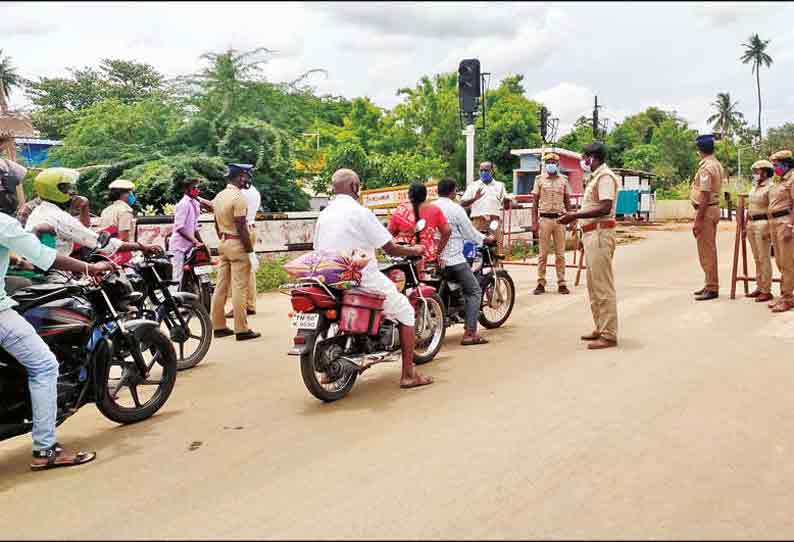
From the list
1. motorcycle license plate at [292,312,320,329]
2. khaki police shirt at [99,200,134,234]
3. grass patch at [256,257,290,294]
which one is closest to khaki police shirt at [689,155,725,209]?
grass patch at [256,257,290,294]

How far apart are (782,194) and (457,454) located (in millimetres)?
6897

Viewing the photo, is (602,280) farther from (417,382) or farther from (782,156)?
(782,156)

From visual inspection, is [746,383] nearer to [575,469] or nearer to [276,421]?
[575,469]

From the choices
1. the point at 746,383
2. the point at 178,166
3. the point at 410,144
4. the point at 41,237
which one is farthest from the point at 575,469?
the point at 410,144

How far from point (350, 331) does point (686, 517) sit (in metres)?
2.83

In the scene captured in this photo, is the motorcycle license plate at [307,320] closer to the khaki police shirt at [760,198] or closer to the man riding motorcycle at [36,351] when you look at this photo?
the man riding motorcycle at [36,351]

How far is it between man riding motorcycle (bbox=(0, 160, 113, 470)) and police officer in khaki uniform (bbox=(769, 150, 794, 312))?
7943mm

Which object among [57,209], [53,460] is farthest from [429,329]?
[53,460]

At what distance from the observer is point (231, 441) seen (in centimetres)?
478

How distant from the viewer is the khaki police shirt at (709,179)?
949 centimetres

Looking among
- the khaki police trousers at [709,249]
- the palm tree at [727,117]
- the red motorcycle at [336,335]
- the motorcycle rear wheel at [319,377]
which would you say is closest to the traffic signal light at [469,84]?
the khaki police trousers at [709,249]

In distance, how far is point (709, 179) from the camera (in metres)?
9.57

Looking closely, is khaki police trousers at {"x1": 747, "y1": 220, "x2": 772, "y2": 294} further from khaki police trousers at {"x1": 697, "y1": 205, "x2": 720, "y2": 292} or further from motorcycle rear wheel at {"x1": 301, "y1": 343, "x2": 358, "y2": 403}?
motorcycle rear wheel at {"x1": 301, "y1": 343, "x2": 358, "y2": 403}

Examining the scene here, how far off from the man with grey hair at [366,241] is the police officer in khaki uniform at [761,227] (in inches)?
225
